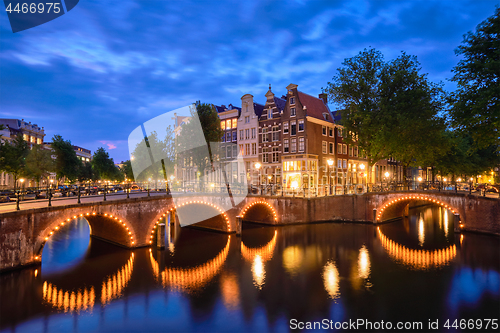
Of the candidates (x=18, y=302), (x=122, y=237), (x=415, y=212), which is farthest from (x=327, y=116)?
(x=18, y=302)

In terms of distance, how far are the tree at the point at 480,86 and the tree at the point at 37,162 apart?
57202 mm

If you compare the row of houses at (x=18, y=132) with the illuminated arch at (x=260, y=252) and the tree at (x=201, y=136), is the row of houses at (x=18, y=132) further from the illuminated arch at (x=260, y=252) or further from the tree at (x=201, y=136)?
the illuminated arch at (x=260, y=252)

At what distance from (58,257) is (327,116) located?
41.0 metres

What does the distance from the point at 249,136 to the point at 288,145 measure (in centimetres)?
804

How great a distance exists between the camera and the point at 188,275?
18422mm

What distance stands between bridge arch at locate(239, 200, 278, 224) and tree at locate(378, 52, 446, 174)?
15.6 meters

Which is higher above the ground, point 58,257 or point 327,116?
point 327,116

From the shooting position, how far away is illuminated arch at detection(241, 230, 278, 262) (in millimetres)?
22031

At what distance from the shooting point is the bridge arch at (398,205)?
29466mm

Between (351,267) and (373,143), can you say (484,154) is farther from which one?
(351,267)

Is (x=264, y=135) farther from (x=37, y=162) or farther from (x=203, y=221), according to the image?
(x=37, y=162)

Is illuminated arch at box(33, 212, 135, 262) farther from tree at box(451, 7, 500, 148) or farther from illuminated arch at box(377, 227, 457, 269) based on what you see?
tree at box(451, 7, 500, 148)

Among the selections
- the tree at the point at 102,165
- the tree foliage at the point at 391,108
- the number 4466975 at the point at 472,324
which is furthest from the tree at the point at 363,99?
the tree at the point at 102,165

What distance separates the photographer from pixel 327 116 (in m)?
47.8
